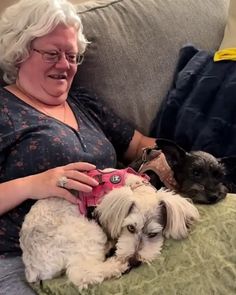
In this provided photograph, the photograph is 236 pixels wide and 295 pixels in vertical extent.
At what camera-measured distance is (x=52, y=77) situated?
1766 millimetres

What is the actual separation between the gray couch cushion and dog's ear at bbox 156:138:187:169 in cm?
33

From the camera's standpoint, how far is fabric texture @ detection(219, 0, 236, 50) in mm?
2074

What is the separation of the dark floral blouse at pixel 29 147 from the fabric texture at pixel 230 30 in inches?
27.2

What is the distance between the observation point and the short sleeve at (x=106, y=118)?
1910 mm

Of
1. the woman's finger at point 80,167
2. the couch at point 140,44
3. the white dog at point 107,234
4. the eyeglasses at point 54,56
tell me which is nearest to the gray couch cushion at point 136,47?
the couch at point 140,44

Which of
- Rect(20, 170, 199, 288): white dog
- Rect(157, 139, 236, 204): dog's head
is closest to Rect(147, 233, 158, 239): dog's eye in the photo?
Rect(20, 170, 199, 288): white dog

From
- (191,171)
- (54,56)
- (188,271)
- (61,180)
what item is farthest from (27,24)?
(188,271)

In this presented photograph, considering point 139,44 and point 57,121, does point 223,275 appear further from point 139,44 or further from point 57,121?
point 139,44

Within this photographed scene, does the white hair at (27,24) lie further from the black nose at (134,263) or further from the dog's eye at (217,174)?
the black nose at (134,263)

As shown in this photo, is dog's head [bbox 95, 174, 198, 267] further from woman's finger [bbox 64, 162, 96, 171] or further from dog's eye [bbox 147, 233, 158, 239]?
woman's finger [bbox 64, 162, 96, 171]

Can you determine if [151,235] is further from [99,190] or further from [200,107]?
[200,107]

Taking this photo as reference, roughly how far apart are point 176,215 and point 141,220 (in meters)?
0.09

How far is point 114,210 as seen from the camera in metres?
1.37

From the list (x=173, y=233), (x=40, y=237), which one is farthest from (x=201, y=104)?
(x=40, y=237)
